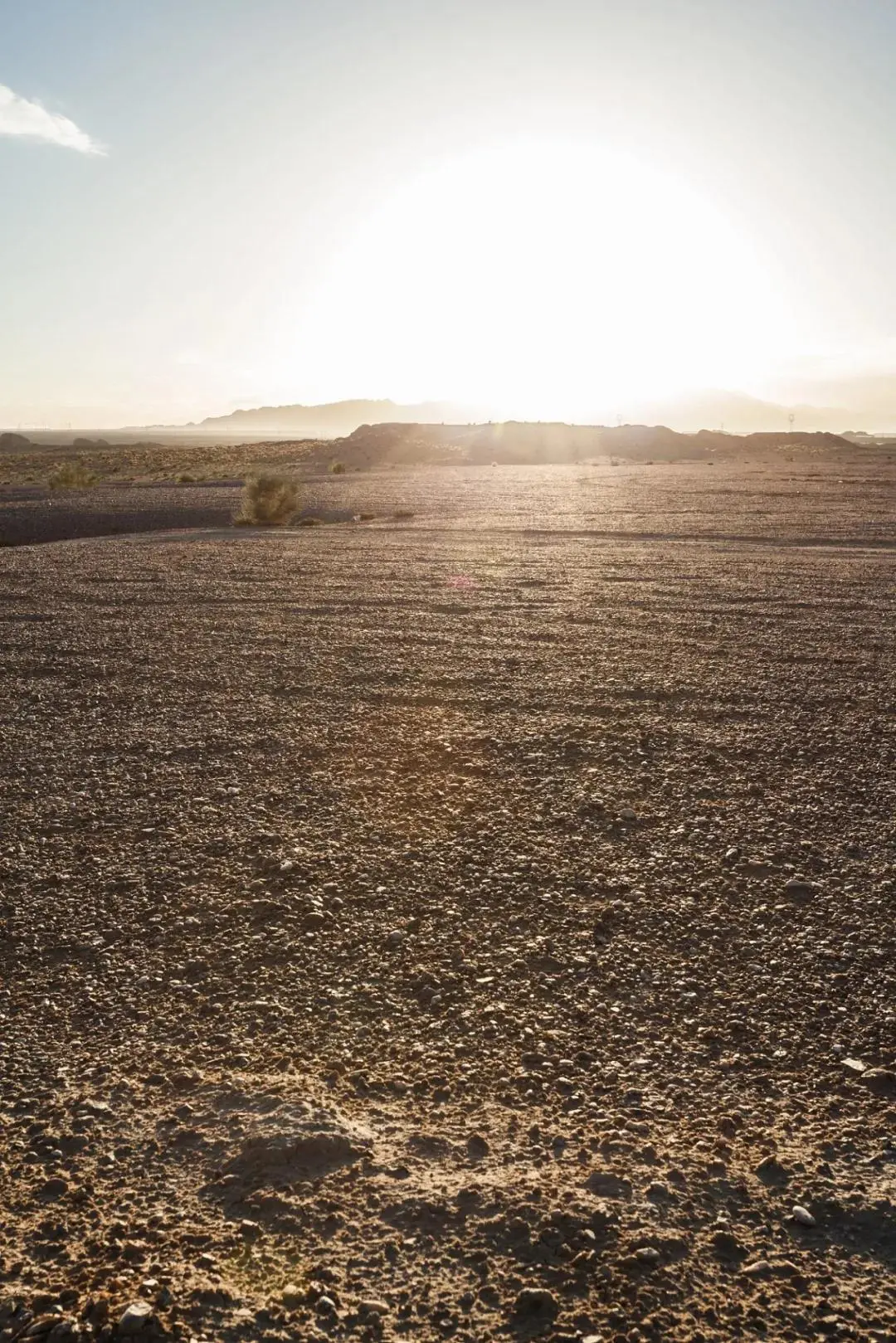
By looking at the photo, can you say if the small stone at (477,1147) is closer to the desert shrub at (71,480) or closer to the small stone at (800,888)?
the small stone at (800,888)

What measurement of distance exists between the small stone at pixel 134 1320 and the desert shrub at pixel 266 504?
26.0 m

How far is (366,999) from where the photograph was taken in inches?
181

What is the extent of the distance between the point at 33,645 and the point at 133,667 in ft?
6.19

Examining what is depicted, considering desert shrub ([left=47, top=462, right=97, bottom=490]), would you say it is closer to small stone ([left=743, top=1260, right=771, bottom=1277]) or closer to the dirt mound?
the dirt mound

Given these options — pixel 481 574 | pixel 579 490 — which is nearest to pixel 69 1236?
pixel 481 574

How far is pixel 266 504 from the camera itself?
28547mm

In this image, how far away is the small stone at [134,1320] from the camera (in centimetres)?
289

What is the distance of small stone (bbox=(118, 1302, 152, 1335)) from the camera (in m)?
2.89

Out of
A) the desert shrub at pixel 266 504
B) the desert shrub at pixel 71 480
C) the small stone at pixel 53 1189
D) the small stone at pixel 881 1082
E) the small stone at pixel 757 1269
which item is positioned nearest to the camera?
the small stone at pixel 757 1269

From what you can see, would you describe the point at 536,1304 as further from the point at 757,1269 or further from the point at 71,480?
the point at 71,480

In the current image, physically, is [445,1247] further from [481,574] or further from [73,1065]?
[481,574]

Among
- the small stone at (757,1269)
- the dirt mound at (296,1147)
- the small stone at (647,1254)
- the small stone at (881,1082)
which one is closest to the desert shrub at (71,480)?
the dirt mound at (296,1147)

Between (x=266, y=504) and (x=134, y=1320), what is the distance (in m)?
26.8

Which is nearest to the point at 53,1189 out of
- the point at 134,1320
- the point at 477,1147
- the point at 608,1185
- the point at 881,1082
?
the point at 134,1320
